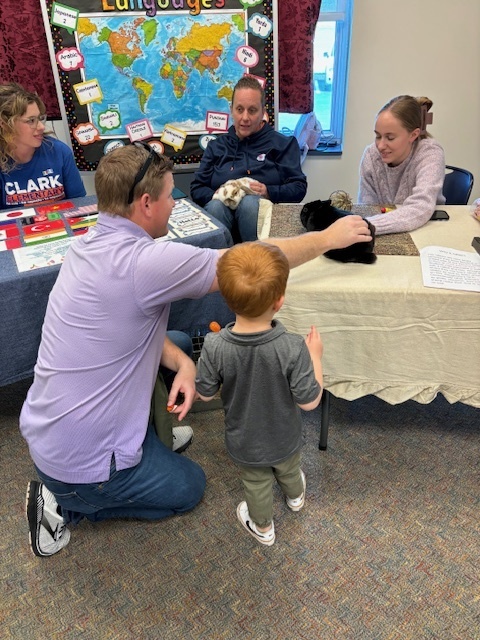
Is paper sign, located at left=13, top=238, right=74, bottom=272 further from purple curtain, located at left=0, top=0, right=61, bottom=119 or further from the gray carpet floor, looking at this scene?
purple curtain, located at left=0, top=0, right=61, bottom=119

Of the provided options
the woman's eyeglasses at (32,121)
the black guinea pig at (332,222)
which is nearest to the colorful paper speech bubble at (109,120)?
the woman's eyeglasses at (32,121)

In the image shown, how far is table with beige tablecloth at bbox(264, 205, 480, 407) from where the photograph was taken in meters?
1.38

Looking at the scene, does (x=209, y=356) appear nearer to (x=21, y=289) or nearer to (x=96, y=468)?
(x=96, y=468)

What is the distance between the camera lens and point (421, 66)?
296 cm

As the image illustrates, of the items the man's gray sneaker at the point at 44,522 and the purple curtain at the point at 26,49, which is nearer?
the man's gray sneaker at the point at 44,522

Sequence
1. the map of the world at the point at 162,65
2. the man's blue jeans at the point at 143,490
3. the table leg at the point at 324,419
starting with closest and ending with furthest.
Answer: the man's blue jeans at the point at 143,490
the table leg at the point at 324,419
the map of the world at the point at 162,65

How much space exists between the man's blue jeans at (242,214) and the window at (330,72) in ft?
4.41

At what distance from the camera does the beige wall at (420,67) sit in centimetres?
282

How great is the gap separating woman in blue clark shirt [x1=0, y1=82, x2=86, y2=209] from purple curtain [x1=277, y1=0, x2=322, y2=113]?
58.5 inches

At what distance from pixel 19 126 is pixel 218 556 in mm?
1770

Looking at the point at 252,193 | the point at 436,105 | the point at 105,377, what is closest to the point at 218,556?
the point at 105,377

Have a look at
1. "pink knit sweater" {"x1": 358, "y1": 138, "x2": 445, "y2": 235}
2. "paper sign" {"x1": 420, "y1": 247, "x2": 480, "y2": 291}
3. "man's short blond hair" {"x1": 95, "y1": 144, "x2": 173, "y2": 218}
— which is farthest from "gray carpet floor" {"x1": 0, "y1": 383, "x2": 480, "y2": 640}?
"man's short blond hair" {"x1": 95, "y1": 144, "x2": 173, "y2": 218}

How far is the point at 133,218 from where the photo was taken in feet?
4.06

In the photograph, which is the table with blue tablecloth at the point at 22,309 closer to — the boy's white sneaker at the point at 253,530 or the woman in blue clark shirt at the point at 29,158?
the woman in blue clark shirt at the point at 29,158
